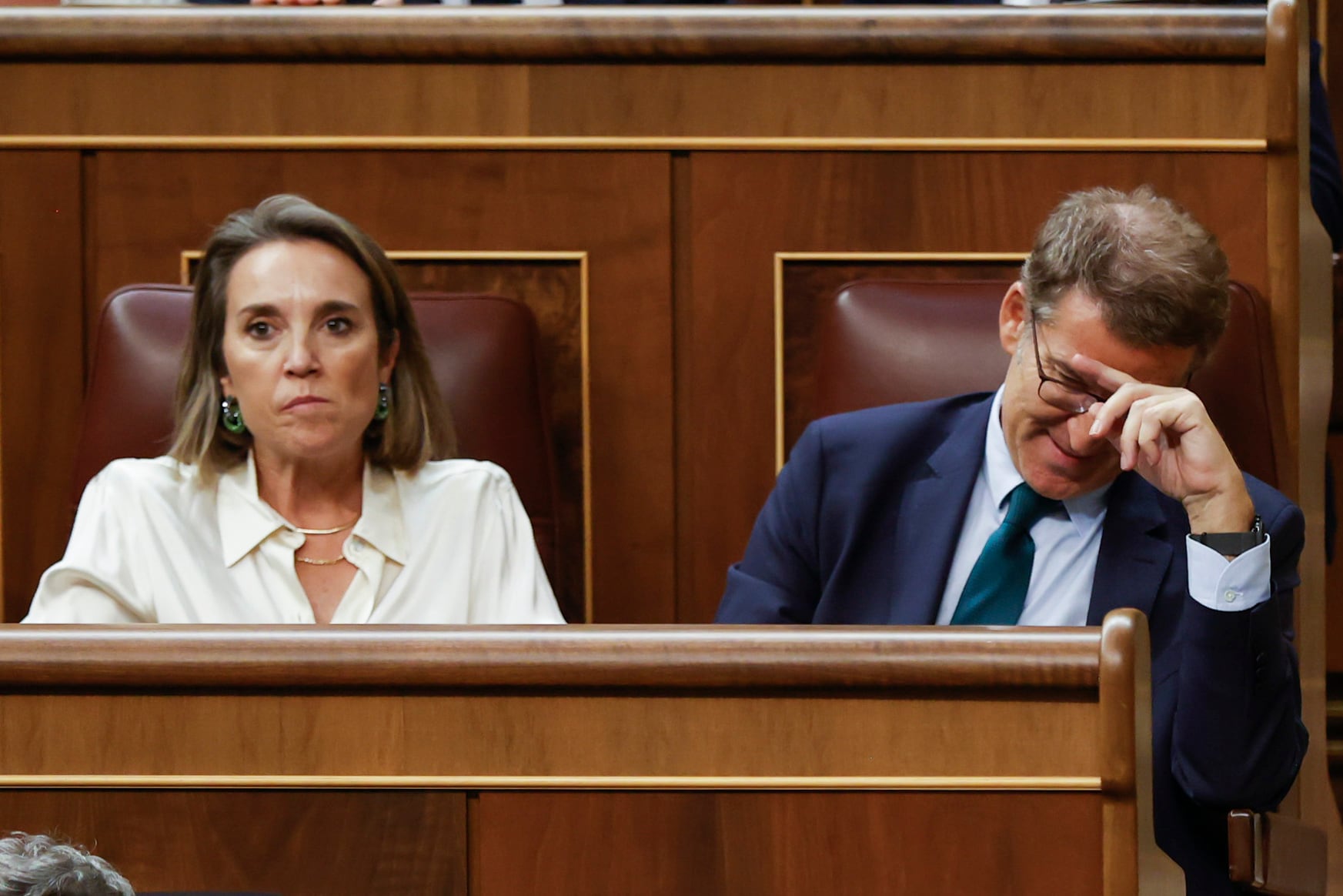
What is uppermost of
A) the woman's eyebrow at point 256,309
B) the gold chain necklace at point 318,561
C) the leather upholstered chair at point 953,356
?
the woman's eyebrow at point 256,309

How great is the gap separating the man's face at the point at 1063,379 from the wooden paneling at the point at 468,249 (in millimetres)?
249

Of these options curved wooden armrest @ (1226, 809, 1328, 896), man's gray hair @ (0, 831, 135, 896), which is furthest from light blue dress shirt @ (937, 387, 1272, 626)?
man's gray hair @ (0, 831, 135, 896)

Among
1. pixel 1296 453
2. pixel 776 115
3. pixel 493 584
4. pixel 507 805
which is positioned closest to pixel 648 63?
pixel 776 115

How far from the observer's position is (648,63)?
3.35 ft

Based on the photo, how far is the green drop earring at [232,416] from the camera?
0.94m

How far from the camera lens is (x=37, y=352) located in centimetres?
103

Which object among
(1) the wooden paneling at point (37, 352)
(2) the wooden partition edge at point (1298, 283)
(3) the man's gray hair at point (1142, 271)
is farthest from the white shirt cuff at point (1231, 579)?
(1) the wooden paneling at point (37, 352)

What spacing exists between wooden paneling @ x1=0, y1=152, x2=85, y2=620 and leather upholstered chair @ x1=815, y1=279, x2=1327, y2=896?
1.43ft

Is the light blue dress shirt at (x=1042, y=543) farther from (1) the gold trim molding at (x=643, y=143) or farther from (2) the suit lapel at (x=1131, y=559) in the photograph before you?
(1) the gold trim molding at (x=643, y=143)

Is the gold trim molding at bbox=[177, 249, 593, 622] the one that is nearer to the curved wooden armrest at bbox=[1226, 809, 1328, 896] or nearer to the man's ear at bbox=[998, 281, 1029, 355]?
the man's ear at bbox=[998, 281, 1029, 355]

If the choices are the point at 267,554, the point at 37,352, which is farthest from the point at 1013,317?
the point at 37,352

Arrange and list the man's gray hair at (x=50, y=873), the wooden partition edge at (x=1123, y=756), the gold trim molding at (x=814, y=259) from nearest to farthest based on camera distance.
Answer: the man's gray hair at (x=50, y=873)
the wooden partition edge at (x=1123, y=756)
the gold trim molding at (x=814, y=259)

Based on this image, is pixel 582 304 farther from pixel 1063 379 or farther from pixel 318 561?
pixel 1063 379

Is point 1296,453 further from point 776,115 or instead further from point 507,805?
point 507,805
